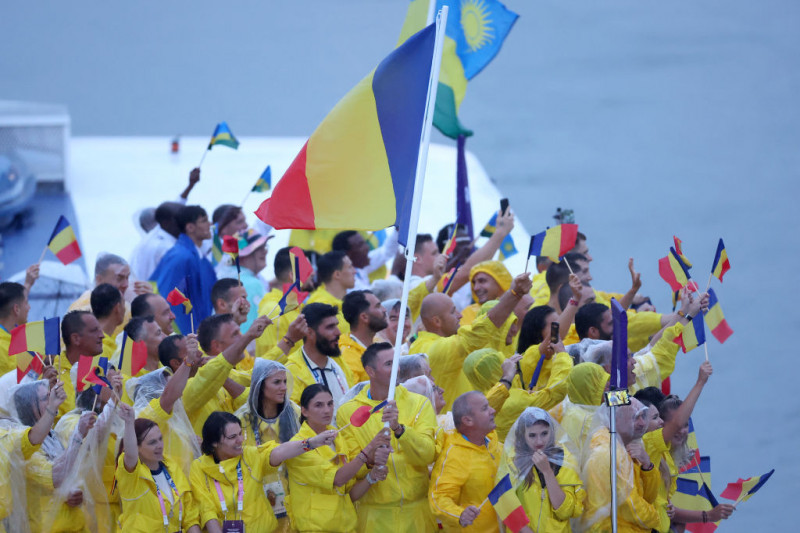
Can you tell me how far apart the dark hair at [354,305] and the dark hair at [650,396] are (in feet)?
3.83

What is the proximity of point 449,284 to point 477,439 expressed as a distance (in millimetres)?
1635

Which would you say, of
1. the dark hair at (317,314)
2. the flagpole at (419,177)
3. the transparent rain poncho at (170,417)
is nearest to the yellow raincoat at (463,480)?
the flagpole at (419,177)

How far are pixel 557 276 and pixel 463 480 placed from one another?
67.5 inches

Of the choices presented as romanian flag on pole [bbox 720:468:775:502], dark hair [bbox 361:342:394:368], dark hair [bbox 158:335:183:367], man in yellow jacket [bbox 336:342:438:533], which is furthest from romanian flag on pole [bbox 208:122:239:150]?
romanian flag on pole [bbox 720:468:775:502]

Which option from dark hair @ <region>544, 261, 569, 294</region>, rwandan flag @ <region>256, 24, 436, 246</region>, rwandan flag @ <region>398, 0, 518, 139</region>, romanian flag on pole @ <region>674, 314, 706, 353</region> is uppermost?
rwandan flag @ <region>398, 0, 518, 139</region>

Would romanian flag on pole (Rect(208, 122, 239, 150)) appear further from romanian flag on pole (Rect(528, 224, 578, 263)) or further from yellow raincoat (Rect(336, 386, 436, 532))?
yellow raincoat (Rect(336, 386, 436, 532))

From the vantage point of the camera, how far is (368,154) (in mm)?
3883

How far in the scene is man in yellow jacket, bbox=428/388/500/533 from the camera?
3.81 m

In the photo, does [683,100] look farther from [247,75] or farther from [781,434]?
[781,434]

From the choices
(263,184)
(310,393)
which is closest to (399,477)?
(310,393)

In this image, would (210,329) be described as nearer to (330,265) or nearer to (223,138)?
(330,265)

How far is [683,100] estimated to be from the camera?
49.5 ft

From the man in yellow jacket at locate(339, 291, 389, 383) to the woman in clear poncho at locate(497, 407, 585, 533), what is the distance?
1.06 m

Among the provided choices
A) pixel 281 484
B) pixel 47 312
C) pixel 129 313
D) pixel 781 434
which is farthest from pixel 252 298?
pixel 781 434
